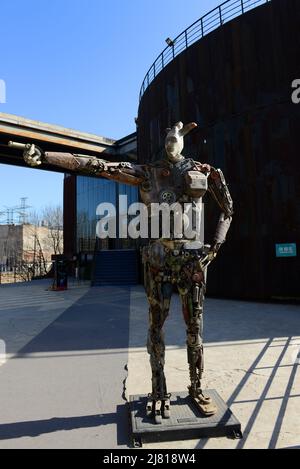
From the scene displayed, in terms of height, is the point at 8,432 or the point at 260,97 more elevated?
the point at 260,97

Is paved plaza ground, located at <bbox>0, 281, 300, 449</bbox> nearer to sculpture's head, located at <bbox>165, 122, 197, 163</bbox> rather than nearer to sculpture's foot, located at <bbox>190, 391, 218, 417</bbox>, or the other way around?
sculpture's foot, located at <bbox>190, 391, 218, 417</bbox>

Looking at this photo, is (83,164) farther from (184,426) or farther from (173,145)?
(184,426)

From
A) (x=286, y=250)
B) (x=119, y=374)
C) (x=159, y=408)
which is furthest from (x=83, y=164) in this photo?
(x=286, y=250)

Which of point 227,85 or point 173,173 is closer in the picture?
point 173,173

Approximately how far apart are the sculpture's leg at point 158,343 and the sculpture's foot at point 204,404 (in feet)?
1.10

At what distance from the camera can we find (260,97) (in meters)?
12.4

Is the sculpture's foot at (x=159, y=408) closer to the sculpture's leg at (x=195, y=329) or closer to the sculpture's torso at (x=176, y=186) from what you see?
the sculpture's leg at (x=195, y=329)

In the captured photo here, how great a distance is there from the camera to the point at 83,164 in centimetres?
377

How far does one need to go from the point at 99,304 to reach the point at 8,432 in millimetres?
9169

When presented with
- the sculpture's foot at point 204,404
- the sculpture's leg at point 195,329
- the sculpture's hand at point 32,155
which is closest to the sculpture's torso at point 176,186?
the sculpture's leg at point 195,329

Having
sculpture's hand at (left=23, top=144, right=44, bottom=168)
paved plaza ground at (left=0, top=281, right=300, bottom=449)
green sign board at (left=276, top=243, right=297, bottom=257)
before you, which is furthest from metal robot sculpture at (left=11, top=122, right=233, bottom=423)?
green sign board at (left=276, top=243, right=297, bottom=257)

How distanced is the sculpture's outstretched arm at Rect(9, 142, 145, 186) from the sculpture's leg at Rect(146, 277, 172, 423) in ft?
3.85

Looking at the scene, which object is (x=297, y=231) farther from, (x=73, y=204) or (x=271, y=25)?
(x=73, y=204)
